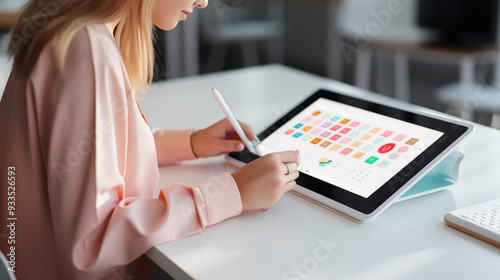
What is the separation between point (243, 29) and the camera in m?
4.41

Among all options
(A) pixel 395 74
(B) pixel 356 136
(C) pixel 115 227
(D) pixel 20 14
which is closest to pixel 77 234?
(C) pixel 115 227

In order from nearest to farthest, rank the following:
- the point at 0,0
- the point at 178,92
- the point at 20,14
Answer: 1. the point at 20,14
2. the point at 178,92
3. the point at 0,0

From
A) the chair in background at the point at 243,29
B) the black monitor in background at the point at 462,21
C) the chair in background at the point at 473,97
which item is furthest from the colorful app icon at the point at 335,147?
the chair in background at the point at 243,29

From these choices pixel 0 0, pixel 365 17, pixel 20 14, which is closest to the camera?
pixel 20 14

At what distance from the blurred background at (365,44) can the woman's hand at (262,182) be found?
202cm

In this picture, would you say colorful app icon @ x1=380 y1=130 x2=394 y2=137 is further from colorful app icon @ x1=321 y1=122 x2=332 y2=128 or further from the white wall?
the white wall

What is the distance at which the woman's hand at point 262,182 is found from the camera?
89 centimetres

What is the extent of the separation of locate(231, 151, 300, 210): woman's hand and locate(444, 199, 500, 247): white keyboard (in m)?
0.26

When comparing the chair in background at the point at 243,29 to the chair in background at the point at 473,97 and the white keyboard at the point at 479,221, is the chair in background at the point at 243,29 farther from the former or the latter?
the white keyboard at the point at 479,221

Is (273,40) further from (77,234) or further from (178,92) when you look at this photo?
(77,234)

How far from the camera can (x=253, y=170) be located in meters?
0.90

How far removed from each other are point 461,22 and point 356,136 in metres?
2.72

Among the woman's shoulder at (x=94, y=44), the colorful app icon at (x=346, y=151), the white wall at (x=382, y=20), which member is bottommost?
the white wall at (x=382, y=20)

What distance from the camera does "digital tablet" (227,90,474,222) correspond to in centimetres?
92
